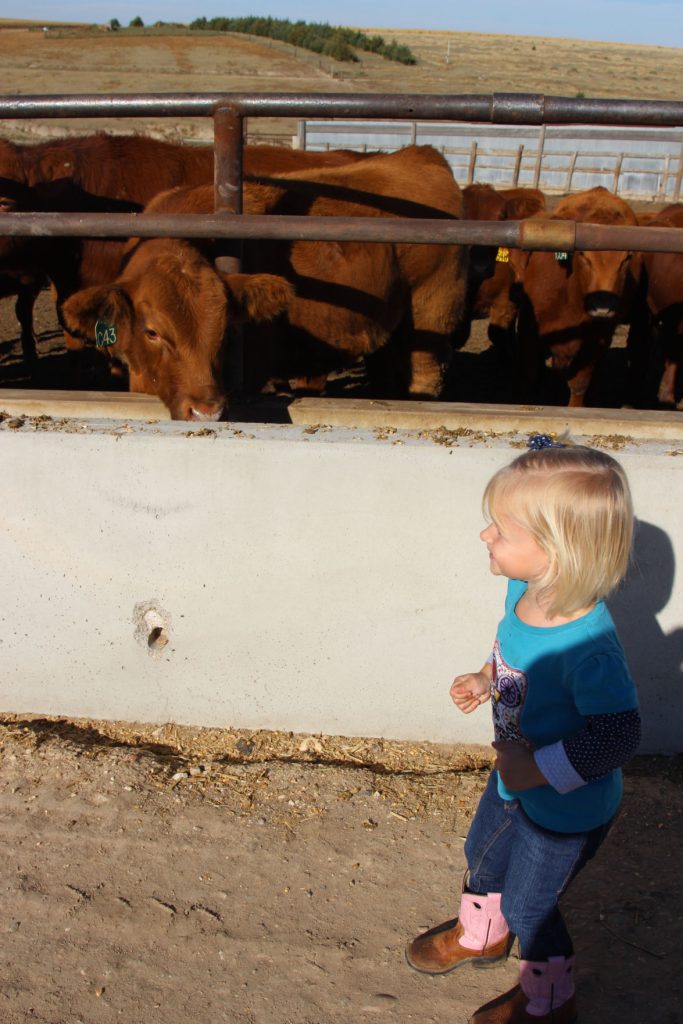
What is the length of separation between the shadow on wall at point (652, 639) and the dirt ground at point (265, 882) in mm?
122

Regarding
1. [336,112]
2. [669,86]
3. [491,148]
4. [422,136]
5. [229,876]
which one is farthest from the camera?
[669,86]

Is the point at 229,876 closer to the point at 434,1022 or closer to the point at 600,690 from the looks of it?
the point at 434,1022

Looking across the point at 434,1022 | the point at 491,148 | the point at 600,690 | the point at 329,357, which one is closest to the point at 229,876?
the point at 434,1022

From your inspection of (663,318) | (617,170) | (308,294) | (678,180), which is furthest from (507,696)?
(617,170)

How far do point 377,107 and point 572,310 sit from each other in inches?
178

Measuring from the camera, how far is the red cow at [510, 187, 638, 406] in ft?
24.1

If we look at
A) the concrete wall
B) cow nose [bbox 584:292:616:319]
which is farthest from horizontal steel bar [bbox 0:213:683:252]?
cow nose [bbox 584:292:616:319]

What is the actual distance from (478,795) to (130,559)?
1.29m

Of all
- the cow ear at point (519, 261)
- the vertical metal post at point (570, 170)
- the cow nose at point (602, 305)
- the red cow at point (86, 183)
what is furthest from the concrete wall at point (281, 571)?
the vertical metal post at point (570, 170)

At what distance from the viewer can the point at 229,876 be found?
2.61 metres

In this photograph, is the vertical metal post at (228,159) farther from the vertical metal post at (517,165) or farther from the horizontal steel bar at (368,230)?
the vertical metal post at (517,165)

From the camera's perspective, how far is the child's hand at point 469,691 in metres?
2.20

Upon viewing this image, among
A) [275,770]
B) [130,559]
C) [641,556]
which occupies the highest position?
[641,556]

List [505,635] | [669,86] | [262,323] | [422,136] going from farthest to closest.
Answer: [669,86] → [422,136] → [262,323] → [505,635]
